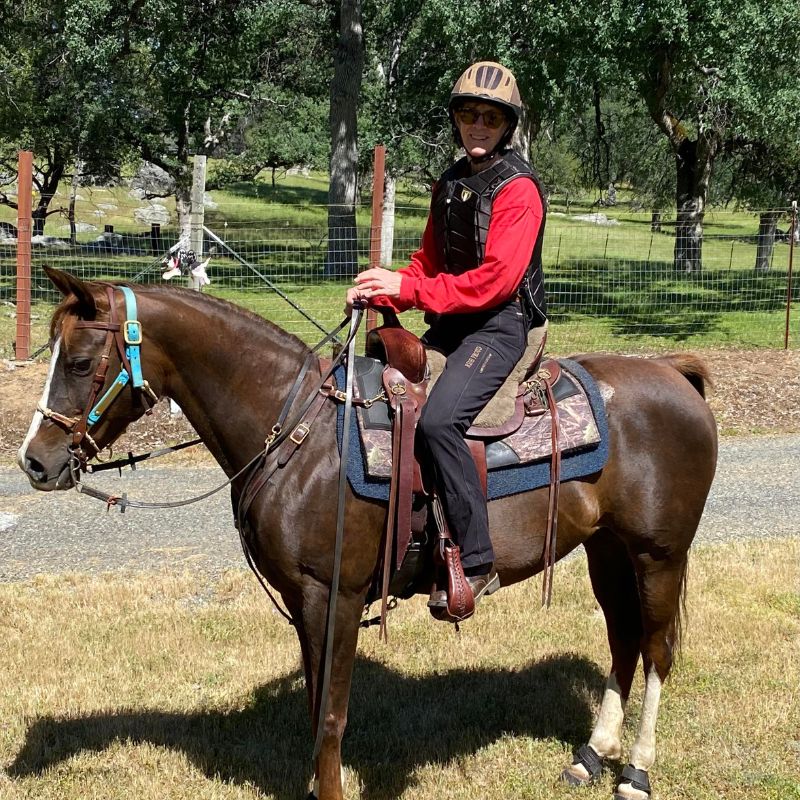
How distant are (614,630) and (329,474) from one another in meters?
2.01

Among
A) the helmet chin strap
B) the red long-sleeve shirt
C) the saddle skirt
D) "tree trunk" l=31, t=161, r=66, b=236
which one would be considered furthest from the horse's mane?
"tree trunk" l=31, t=161, r=66, b=236

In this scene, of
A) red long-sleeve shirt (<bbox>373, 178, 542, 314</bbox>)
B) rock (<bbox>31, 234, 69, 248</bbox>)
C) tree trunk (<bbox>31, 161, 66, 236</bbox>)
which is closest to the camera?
red long-sleeve shirt (<bbox>373, 178, 542, 314</bbox>)

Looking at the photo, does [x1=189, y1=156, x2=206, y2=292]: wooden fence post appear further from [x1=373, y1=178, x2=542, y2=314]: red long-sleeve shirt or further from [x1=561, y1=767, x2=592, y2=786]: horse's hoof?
[x1=561, y1=767, x2=592, y2=786]: horse's hoof

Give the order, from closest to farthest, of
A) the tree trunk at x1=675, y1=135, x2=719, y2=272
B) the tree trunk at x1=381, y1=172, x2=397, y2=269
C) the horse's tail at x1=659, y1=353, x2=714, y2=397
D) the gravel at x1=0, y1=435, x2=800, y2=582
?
the horse's tail at x1=659, y1=353, x2=714, y2=397, the gravel at x1=0, y1=435, x2=800, y2=582, the tree trunk at x1=381, y1=172, x2=397, y2=269, the tree trunk at x1=675, y1=135, x2=719, y2=272

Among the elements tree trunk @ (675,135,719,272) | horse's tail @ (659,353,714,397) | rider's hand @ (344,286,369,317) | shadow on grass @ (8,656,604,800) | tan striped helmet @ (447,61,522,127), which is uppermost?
tree trunk @ (675,135,719,272)

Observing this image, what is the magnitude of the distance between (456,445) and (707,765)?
2297 millimetres

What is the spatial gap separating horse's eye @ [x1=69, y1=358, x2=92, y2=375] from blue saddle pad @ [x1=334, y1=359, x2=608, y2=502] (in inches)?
41.0

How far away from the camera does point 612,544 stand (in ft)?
15.7

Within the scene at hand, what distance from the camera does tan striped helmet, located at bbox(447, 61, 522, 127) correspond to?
3.77m

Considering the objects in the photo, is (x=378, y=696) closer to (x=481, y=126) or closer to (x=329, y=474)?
(x=329, y=474)

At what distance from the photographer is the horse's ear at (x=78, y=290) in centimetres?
343

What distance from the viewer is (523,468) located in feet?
13.3

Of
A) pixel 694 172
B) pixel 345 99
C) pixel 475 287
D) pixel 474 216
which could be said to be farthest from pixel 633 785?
pixel 694 172

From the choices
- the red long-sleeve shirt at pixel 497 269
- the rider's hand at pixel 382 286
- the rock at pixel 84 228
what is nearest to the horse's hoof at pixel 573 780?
the red long-sleeve shirt at pixel 497 269
